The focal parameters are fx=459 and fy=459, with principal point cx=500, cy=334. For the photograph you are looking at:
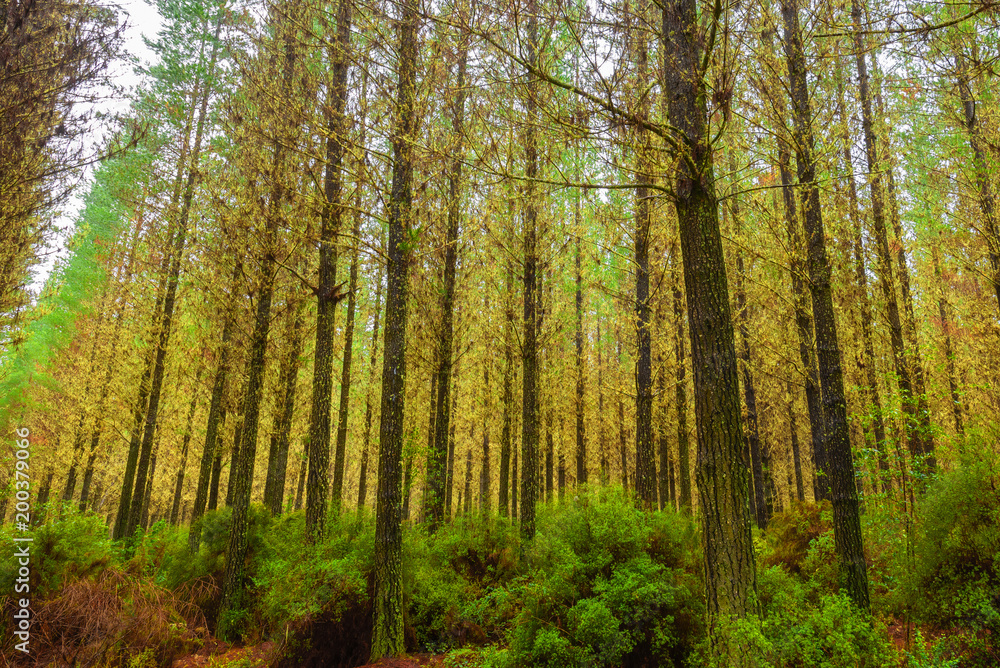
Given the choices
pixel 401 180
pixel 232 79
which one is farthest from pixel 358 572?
pixel 232 79

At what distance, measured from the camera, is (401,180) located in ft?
20.0

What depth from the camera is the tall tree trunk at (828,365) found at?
5055mm

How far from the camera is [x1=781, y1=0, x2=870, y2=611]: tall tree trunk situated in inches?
199

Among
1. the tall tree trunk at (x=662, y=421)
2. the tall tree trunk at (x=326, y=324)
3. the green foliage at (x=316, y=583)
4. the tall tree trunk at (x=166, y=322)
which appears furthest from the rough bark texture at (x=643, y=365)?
the tall tree trunk at (x=166, y=322)

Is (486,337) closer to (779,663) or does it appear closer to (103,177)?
A: (779,663)

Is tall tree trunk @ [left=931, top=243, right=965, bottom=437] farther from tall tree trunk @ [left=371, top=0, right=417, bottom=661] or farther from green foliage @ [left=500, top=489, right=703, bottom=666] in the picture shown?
tall tree trunk @ [left=371, top=0, right=417, bottom=661]

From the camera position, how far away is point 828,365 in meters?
5.64

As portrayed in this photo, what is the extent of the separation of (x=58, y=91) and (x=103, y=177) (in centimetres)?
958

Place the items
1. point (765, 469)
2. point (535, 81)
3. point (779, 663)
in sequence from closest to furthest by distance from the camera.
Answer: point (779, 663) → point (535, 81) → point (765, 469)

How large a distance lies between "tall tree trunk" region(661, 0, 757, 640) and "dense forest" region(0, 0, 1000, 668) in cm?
2

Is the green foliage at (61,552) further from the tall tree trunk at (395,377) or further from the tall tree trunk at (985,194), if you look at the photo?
the tall tree trunk at (985,194)

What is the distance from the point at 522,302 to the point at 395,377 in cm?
445

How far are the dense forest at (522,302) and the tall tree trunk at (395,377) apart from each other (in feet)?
0.11

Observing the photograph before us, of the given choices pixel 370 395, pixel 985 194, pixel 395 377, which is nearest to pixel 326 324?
pixel 395 377
